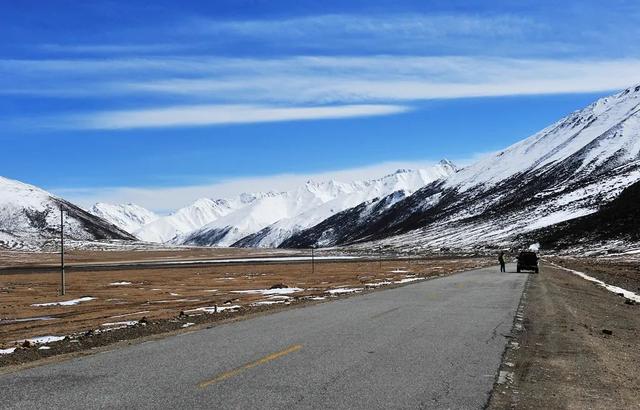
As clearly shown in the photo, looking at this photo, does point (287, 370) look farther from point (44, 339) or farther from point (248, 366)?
point (44, 339)

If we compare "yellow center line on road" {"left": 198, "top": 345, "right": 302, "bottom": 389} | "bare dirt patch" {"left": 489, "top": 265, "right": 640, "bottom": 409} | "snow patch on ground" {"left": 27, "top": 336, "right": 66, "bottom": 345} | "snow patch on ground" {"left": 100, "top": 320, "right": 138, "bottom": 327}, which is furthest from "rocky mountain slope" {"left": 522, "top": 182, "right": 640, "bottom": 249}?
"yellow center line on road" {"left": 198, "top": 345, "right": 302, "bottom": 389}

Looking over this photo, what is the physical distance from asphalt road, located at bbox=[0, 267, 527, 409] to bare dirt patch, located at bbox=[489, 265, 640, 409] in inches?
18.3

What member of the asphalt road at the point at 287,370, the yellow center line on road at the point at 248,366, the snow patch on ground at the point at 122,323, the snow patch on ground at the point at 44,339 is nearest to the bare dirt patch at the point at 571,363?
the asphalt road at the point at 287,370

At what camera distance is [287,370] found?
11047 mm

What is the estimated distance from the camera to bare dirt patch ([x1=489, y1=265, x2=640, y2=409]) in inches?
378

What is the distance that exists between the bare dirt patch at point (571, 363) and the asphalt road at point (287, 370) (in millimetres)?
465

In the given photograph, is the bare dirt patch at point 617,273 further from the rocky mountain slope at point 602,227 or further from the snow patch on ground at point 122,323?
the rocky mountain slope at point 602,227

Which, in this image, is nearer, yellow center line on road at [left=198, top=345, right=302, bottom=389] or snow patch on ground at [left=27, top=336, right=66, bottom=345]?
yellow center line on road at [left=198, top=345, right=302, bottom=389]

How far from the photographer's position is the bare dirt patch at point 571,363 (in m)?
9.60

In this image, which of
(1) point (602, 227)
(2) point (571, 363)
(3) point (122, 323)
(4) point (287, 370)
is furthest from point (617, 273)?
(1) point (602, 227)

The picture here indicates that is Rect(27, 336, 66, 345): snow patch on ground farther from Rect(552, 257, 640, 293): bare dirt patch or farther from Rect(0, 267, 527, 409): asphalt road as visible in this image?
Rect(552, 257, 640, 293): bare dirt patch

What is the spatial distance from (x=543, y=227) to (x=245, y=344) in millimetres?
190037

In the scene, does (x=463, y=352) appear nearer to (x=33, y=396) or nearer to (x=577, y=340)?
(x=577, y=340)

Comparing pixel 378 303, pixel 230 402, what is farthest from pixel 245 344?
pixel 378 303
